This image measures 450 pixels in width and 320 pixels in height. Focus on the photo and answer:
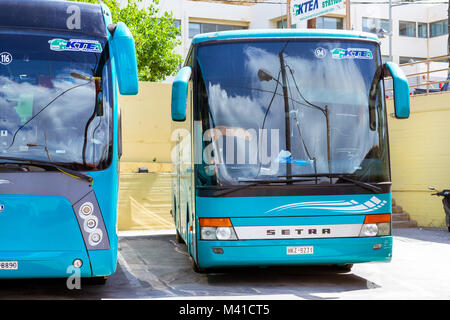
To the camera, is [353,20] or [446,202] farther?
[353,20]

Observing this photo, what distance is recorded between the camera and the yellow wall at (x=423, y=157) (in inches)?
620

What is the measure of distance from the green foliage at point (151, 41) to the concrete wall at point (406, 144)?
44.4ft

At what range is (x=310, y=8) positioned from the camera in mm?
16828

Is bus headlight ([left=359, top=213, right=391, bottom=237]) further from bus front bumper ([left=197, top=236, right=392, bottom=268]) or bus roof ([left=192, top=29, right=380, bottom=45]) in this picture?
bus roof ([left=192, top=29, right=380, bottom=45])

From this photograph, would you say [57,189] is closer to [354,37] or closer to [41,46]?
[41,46]

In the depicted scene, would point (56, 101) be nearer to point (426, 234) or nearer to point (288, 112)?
point (288, 112)

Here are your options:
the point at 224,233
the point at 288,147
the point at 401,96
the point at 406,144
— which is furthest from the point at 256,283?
the point at 406,144

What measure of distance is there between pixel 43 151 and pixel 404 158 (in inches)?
461

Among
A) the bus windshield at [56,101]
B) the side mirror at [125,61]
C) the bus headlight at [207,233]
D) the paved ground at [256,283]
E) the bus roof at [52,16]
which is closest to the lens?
the bus windshield at [56,101]

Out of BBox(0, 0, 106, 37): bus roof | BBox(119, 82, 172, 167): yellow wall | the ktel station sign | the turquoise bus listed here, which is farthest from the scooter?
BBox(0, 0, 106, 37): bus roof

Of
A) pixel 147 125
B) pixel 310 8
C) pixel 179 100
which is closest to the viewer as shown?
pixel 179 100

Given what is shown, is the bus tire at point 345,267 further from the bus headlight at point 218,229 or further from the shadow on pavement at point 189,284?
the bus headlight at point 218,229

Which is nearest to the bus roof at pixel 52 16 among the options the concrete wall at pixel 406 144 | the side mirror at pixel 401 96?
the side mirror at pixel 401 96

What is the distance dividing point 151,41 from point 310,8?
15.3 meters
